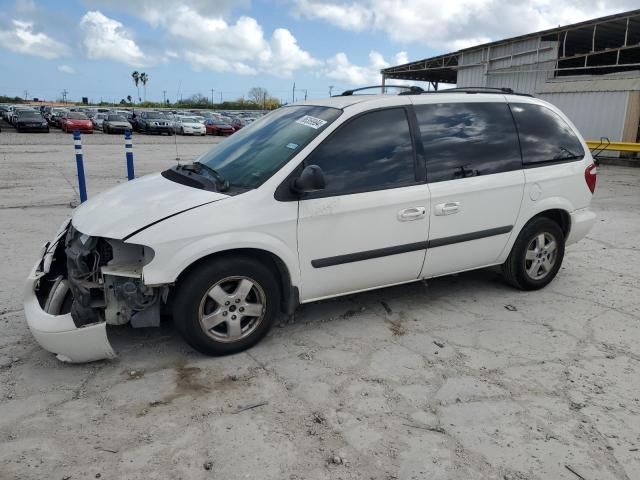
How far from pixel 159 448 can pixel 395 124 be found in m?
2.72

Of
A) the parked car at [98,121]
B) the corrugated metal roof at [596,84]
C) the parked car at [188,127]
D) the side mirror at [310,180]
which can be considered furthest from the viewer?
the parked car at [98,121]

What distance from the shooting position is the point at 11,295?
4.54 m

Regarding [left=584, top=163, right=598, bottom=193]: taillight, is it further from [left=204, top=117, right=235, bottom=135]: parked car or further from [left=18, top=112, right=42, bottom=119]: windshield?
[left=18, top=112, right=42, bottom=119]: windshield

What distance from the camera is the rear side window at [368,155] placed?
3.62 meters

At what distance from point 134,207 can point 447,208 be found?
231 centimetres

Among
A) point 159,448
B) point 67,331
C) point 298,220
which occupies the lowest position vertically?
point 159,448

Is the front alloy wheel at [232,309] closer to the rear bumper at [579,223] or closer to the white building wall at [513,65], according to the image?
the rear bumper at [579,223]

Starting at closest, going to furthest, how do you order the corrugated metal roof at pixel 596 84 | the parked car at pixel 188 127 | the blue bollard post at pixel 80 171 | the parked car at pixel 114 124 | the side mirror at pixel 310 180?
the side mirror at pixel 310 180
the blue bollard post at pixel 80 171
the corrugated metal roof at pixel 596 84
the parked car at pixel 114 124
the parked car at pixel 188 127

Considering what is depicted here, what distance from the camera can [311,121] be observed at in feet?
12.6

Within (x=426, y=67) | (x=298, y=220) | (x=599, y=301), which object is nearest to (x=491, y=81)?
(x=426, y=67)

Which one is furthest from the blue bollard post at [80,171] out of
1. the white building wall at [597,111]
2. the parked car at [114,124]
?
the parked car at [114,124]

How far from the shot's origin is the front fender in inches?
123

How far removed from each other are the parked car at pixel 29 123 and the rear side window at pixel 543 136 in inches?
1262

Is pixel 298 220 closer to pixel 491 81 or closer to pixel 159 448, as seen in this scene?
pixel 159 448
